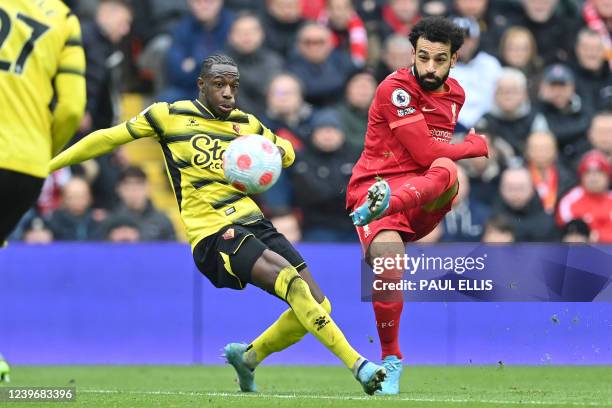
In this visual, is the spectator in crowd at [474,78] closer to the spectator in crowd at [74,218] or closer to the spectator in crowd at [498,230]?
the spectator in crowd at [498,230]

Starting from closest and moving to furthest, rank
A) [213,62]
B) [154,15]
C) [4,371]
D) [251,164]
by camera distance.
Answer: [251,164] < [213,62] < [4,371] < [154,15]

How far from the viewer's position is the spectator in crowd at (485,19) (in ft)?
52.3

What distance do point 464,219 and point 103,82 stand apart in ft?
14.6

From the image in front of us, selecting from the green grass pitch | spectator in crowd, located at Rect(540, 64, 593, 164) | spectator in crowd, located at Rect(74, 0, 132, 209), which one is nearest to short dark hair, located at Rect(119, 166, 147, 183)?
spectator in crowd, located at Rect(74, 0, 132, 209)

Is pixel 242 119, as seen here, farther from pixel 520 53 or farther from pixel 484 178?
pixel 520 53

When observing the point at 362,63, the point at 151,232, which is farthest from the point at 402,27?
the point at 151,232

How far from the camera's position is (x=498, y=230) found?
13.9m

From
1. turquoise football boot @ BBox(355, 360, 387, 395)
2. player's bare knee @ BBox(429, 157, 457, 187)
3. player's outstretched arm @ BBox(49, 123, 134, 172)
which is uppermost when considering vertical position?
player's outstretched arm @ BBox(49, 123, 134, 172)

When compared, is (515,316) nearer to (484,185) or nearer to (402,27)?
(484,185)

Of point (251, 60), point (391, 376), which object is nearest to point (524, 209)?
point (251, 60)

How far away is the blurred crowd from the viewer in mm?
14586

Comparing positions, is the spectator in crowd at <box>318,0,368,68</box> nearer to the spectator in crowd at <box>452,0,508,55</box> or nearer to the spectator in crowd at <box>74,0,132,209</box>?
the spectator in crowd at <box>452,0,508,55</box>

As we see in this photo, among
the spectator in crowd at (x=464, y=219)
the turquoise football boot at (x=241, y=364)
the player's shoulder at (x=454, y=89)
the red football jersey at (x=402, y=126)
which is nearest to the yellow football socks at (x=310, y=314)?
the turquoise football boot at (x=241, y=364)

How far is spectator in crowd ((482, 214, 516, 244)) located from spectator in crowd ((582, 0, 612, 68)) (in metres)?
3.51
